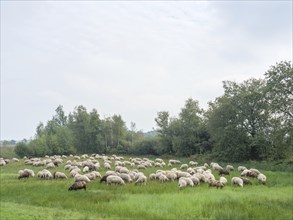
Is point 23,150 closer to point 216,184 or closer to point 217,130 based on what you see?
point 217,130

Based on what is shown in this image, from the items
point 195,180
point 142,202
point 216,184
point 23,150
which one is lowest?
point 142,202

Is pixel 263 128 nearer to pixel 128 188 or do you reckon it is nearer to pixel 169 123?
pixel 169 123

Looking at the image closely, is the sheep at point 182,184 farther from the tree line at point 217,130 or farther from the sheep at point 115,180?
the tree line at point 217,130

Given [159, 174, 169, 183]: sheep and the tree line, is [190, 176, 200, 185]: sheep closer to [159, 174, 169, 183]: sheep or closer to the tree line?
[159, 174, 169, 183]: sheep

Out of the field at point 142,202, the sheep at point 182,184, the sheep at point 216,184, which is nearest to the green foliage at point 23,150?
the field at point 142,202

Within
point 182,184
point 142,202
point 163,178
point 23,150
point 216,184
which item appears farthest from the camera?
point 23,150

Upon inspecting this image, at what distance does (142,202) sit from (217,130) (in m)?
37.8

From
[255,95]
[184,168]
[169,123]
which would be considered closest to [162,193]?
[184,168]

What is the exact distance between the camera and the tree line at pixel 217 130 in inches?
1674

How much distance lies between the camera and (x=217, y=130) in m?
54.3

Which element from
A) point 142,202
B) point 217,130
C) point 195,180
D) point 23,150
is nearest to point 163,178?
point 195,180

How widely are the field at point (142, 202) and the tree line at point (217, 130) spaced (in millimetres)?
20097

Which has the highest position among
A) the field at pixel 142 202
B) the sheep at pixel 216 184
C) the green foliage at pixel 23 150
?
the green foliage at pixel 23 150

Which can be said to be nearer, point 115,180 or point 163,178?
A: point 115,180
